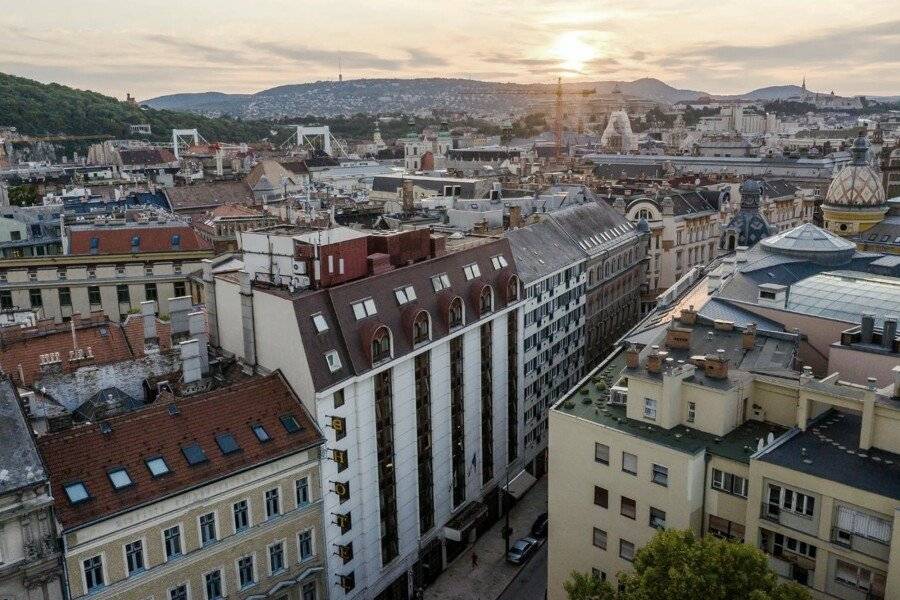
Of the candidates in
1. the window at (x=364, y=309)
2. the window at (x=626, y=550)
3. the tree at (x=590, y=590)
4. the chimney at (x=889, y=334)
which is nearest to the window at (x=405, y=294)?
the window at (x=364, y=309)

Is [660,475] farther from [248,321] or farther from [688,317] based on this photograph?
[248,321]

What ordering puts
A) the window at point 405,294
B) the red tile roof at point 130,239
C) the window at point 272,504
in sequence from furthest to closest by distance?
the red tile roof at point 130,239
the window at point 405,294
the window at point 272,504

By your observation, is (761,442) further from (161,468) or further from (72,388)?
(72,388)

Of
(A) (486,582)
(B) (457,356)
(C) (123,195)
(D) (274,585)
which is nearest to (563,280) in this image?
(B) (457,356)

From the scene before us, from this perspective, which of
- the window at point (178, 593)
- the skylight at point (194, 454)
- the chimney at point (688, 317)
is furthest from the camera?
the chimney at point (688, 317)

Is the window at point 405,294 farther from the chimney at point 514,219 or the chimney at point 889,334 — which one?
the chimney at point 514,219

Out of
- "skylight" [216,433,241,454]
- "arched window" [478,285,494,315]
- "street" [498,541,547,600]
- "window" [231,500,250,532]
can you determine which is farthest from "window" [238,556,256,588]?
"arched window" [478,285,494,315]

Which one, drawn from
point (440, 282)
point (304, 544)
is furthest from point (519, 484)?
point (304, 544)
